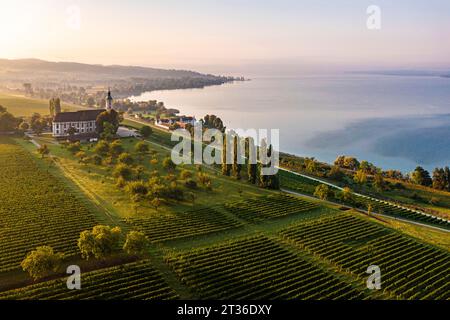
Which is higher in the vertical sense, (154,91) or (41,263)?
(154,91)

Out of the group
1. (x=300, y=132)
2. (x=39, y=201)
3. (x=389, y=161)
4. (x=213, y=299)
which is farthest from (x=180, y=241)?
(x=300, y=132)

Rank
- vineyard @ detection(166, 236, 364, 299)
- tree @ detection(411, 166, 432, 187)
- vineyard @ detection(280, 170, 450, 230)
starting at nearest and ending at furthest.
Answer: vineyard @ detection(166, 236, 364, 299) < vineyard @ detection(280, 170, 450, 230) < tree @ detection(411, 166, 432, 187)

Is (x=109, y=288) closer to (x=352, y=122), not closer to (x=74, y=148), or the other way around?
(x=74, y=148)

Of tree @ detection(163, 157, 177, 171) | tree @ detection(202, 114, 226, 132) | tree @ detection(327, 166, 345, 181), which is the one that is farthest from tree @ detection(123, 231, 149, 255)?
tree @ detection(202, 114, 226, 132)

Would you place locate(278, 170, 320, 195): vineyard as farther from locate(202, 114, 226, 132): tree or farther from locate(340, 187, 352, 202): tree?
locate(202, 114, 226, 132): tree

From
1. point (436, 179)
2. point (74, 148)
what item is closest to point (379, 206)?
point (436, 179)

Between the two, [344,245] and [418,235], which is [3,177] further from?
[418,235]
